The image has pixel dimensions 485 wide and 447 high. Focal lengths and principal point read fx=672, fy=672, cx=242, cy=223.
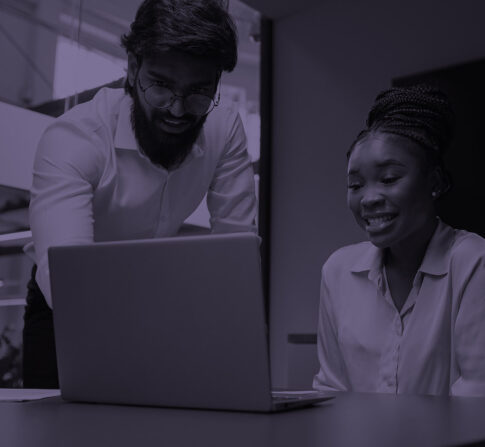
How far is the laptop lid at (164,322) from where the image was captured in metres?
0.75

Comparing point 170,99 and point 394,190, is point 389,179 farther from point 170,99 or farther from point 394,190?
point 170,99

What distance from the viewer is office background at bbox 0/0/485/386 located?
3268 millimetres

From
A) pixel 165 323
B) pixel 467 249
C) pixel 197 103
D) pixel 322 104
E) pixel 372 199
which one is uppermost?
pixel 322 104

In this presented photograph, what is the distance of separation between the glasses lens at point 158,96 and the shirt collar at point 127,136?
4.8 inches

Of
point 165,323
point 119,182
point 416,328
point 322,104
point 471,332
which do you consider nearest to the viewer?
point 165,323

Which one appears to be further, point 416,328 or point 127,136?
point 127,136

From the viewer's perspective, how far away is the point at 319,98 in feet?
11.8

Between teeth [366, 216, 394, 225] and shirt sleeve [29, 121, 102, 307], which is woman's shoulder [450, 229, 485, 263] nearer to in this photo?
teeth [366, 216, 394, 225]

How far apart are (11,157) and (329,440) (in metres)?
2.34

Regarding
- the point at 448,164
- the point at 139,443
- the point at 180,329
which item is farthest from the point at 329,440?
the point at 448,164

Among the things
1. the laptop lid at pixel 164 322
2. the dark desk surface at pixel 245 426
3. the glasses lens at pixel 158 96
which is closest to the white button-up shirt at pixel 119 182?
the glasses lens at pixel 158 96

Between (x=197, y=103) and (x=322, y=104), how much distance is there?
205cm

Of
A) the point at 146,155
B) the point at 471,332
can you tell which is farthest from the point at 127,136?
the point at 471,332

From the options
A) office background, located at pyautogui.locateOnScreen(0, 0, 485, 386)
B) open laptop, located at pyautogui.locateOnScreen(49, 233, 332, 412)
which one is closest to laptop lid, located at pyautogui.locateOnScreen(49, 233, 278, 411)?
open laptop, located at pyautogui.locateOnScreen(49, 233, 332, 412)
